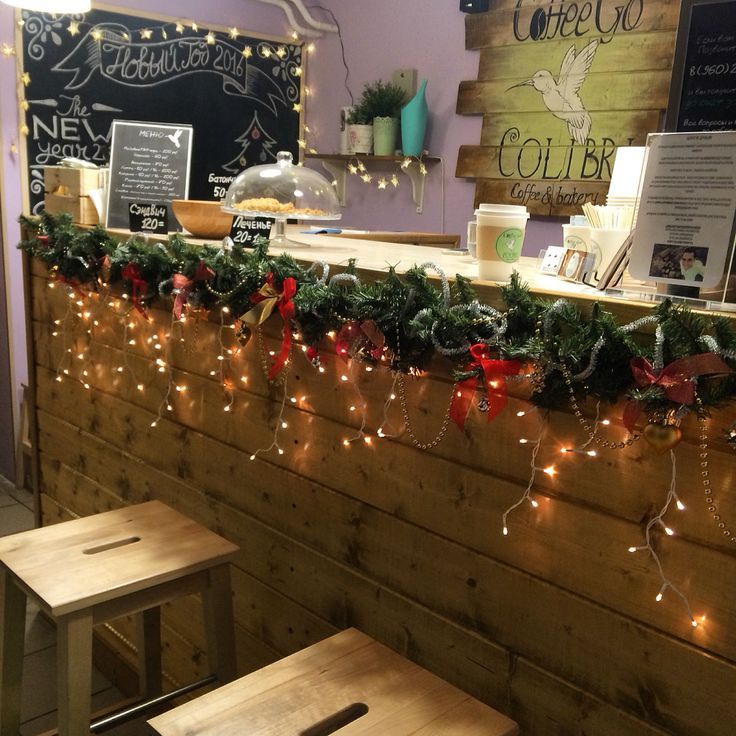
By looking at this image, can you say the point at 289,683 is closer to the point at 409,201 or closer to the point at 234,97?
the point at 409,201

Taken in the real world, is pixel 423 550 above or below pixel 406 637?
above

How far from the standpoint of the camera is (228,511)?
6.95 ft

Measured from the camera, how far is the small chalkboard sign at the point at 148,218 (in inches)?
92.2

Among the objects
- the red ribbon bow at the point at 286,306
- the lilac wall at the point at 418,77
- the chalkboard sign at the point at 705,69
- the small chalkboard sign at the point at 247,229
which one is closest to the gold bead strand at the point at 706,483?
the chalkboard sign at the point at 705,69

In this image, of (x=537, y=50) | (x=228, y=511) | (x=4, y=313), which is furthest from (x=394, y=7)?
(x=228, y=511)

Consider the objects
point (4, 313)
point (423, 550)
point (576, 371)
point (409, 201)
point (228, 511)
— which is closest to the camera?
point (576, 371)

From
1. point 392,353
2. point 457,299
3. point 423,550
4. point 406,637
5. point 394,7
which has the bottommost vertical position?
point 406,637

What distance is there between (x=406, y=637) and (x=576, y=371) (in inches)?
30.6

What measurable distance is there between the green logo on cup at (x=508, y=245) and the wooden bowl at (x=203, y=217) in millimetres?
1115

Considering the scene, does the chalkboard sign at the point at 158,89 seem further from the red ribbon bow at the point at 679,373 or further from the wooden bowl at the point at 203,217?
the red ribbon bow at the point at 679,373

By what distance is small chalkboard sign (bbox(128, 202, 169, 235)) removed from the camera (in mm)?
A: 2342

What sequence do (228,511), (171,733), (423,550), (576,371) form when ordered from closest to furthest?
(576,371) < (171,733) < (423,550) < (228,511)

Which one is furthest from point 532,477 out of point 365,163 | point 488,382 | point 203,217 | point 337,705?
point 365,163

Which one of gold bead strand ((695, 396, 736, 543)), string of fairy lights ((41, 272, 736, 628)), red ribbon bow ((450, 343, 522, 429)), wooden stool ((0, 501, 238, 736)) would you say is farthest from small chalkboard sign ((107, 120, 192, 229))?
gold bead strand ((695, 396, 736, 543))
